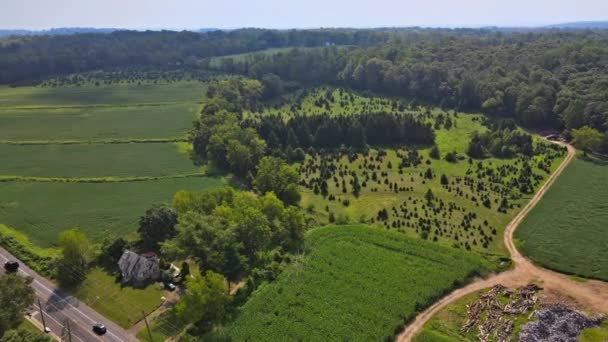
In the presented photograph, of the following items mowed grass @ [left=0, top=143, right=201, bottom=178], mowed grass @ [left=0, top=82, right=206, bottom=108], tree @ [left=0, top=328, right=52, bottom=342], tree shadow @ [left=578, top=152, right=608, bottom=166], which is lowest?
tree shadow @ [left=578, top=152, right=608, bottom=166]

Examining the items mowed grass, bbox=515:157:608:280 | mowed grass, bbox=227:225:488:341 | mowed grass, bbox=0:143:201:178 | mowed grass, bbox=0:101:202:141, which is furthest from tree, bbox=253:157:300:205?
mowed grass, bbox=0:101:202:141

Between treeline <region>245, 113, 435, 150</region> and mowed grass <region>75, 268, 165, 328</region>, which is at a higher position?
treeline <region>245, 113, 435, 150</region>

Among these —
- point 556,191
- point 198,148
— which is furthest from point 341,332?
point 198,148

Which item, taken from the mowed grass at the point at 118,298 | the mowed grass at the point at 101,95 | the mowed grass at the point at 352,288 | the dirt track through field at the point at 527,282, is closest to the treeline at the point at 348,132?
the mowed grass at the point at 352,288

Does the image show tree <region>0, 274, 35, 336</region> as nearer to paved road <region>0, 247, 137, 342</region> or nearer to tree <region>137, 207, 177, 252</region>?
paved road <region>0, 247, 137, 342</region>

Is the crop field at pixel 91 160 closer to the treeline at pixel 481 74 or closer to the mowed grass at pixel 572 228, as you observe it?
the mowed grass at pixel 572 228

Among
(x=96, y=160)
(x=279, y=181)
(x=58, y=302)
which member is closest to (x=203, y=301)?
(x=58, y=302)
